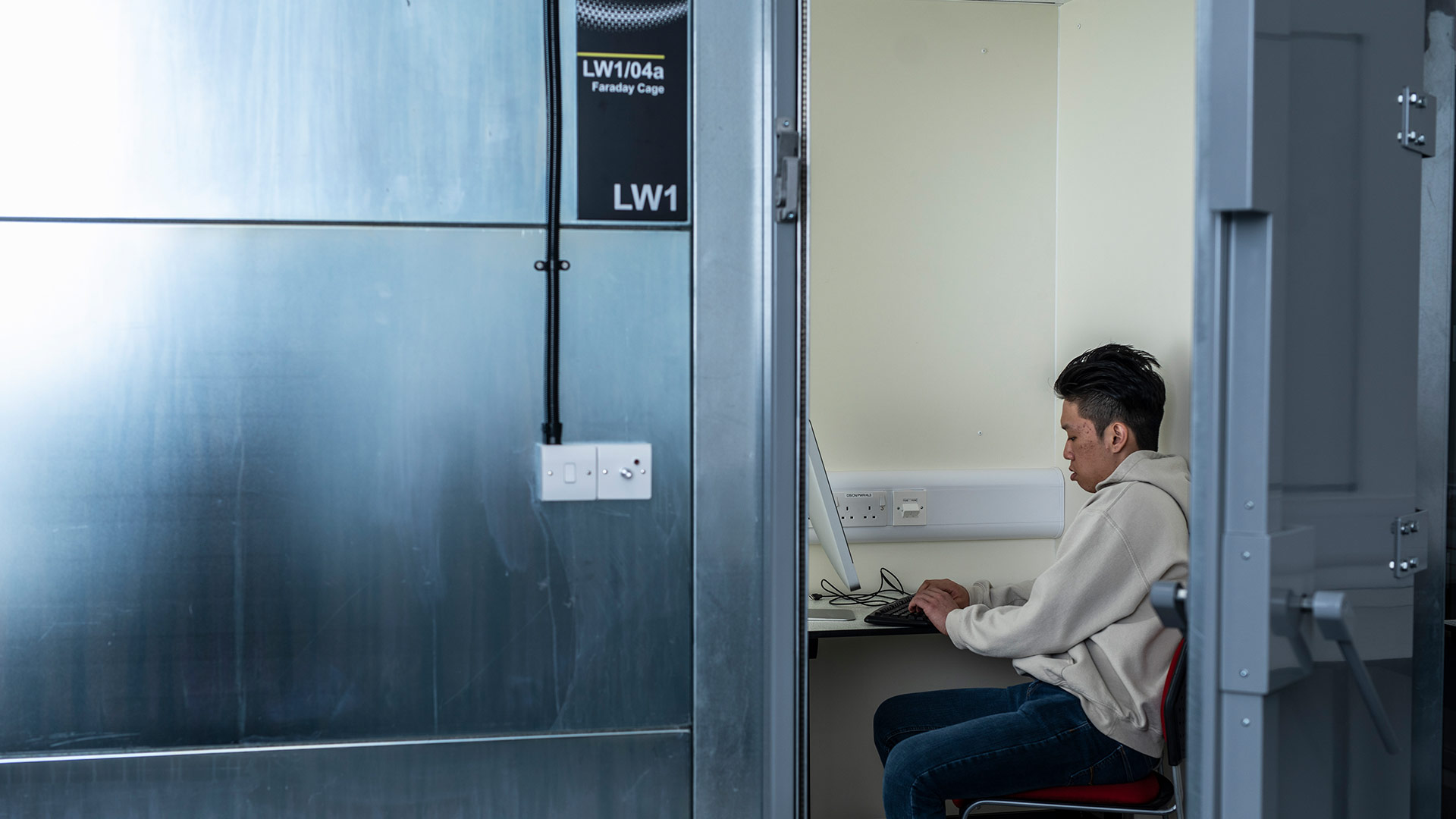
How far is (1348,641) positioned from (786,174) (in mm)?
945

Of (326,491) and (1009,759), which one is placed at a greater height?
(326,491)

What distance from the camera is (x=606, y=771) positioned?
165 cm

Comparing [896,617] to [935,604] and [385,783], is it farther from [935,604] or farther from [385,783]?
[385,783]

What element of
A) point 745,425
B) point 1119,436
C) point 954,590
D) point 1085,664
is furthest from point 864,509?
point 745,425

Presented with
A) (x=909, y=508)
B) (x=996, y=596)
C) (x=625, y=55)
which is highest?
(x=625, y=55)

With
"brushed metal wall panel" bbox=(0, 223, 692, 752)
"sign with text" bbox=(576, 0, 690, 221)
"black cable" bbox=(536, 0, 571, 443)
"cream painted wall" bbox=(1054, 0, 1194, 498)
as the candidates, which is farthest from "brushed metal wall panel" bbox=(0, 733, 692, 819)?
"cream painted wall" bbox=(1054, 0, 1194, 498)

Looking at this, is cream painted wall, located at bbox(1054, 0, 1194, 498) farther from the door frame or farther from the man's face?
the door frame

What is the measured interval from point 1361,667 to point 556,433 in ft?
3.59

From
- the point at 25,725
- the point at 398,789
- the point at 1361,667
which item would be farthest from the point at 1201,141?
the point at 25,725

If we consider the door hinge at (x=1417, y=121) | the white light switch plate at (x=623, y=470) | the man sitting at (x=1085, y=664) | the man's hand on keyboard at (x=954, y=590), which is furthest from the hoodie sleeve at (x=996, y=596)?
the door hinge at (x=1417, y=121)

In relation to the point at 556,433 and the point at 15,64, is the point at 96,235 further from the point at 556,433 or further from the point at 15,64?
the point at 556,433

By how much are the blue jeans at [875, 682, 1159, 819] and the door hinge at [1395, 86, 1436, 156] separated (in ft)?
3.93

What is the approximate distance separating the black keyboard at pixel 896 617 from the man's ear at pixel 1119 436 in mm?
564

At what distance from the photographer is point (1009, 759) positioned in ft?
6.60
